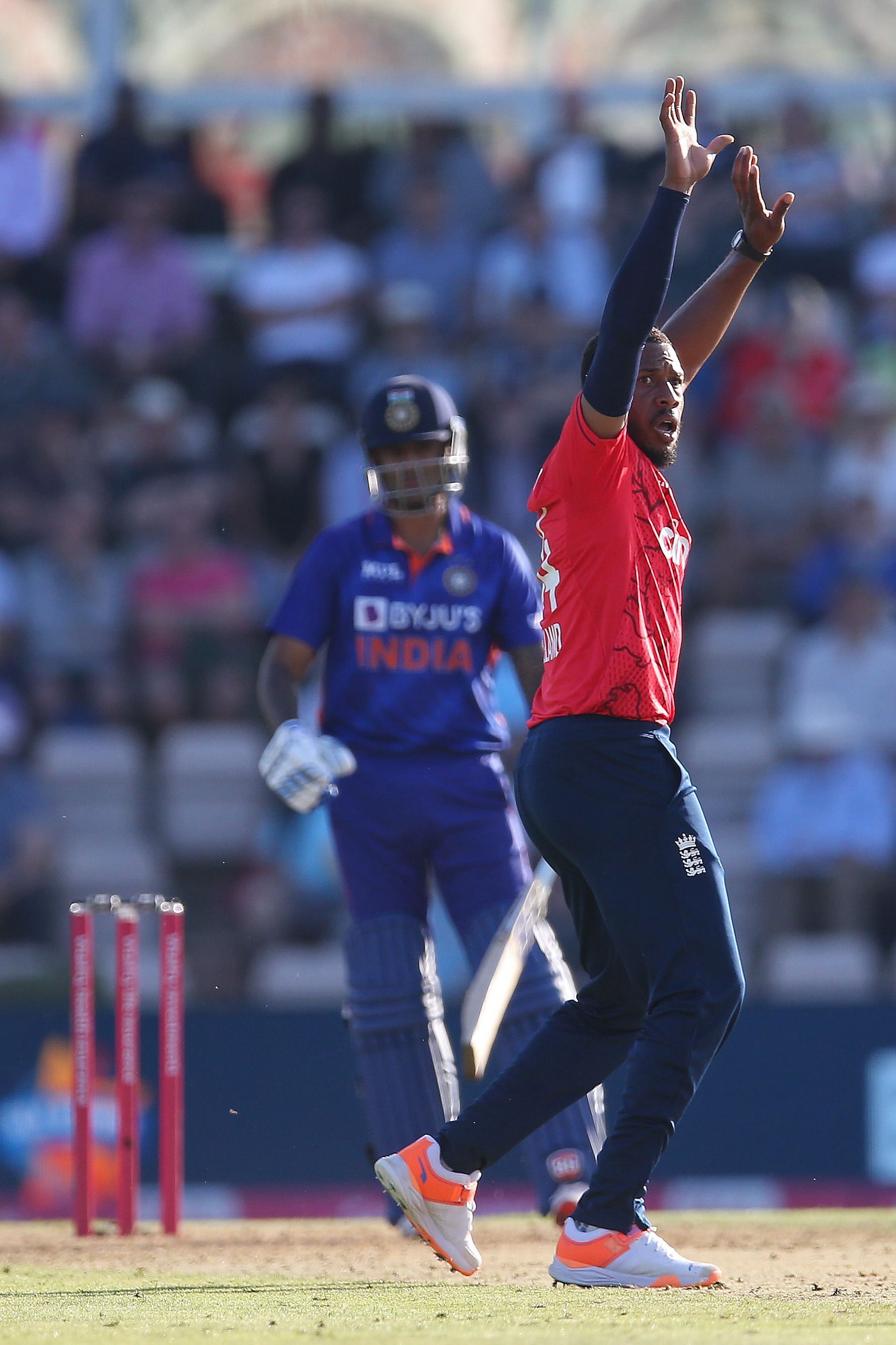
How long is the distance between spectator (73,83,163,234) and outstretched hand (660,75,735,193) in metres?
8.80

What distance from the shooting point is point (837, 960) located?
9797mm

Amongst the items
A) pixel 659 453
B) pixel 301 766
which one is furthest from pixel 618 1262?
pixel 659 453

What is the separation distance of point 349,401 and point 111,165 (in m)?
2.28

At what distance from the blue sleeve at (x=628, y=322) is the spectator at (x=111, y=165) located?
9.12 m

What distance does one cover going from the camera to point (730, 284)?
4.95 meters

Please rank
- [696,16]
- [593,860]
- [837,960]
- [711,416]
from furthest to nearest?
[696,16] → [711,416] → [837,960] → [593,860]

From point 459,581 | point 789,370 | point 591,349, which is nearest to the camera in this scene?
point 591,349

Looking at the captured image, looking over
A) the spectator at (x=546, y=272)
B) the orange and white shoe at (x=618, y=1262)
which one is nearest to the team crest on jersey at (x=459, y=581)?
the orange and white shoe at (x=618, y=1262)

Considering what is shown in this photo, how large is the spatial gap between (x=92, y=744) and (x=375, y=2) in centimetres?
665

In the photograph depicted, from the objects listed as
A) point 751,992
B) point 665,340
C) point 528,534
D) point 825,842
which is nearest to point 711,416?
point 528,534

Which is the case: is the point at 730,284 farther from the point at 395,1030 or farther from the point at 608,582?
the point at 395,1030

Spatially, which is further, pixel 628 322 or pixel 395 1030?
pixel 395 1030

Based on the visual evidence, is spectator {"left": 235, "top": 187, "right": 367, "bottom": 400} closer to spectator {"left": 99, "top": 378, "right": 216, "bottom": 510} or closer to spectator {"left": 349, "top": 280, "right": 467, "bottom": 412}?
spectator {"left": 349, "top": 280, "right": 467, "bottom": 412}

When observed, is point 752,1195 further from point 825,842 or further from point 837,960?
point 825,842
